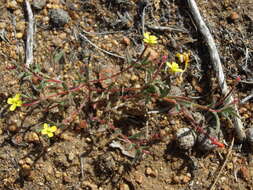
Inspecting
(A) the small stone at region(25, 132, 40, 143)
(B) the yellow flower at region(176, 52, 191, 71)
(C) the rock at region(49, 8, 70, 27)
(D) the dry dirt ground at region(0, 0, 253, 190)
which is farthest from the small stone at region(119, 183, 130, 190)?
(C) the rock at region(49, 8, 70, 27)

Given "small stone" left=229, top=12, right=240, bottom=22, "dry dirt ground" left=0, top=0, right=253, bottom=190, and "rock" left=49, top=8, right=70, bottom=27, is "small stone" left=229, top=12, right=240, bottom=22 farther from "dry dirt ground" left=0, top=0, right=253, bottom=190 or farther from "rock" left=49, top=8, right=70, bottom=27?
"rock" left=49, top=8, right=70, bottom=27

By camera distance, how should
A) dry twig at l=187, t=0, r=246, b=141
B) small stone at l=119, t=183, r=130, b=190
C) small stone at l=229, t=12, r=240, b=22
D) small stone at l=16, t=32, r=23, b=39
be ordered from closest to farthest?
small stone at l=119, t=183, r=130, b=190, dry twig at l=187, t=0, r=246, b=141, small stone at l=16, t=32, r=23, b=39, small stone at l=229, t=12, r=240, b=22

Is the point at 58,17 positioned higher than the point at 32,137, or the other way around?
the point at 58,17

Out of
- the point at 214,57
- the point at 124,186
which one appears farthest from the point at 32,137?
the point at 214,57

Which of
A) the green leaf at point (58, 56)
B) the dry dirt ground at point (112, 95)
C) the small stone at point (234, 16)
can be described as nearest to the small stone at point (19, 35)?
the dry dirt ground at point (112, 95)

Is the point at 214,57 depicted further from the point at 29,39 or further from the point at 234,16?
the point at 29,39

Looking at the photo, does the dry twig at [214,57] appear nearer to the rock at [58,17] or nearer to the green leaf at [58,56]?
the rock at [58,17]
